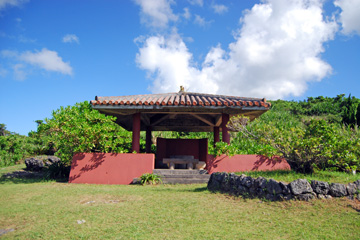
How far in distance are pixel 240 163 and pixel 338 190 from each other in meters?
4.31

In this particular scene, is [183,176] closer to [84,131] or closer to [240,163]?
[240,163]

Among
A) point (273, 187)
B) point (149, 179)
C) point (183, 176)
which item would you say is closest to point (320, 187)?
point (273, 187)

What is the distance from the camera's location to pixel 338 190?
543 centimetres

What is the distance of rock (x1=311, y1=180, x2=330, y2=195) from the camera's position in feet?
18.0

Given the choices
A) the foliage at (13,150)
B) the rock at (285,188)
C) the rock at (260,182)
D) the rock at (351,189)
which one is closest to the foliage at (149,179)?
the rock at (260,182)

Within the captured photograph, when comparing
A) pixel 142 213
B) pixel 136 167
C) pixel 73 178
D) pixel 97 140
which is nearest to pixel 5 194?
pixel 73 178

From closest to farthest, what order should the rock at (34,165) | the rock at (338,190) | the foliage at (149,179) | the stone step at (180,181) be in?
1. the rock at (338,190)
2. the foliage at (149,179)
3. the stone step at (180,181)
4. the rock at (34,165)

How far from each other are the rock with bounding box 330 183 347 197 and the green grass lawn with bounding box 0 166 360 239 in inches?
7.1

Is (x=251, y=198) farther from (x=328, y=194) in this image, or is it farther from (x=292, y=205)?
(x=328, y=194)

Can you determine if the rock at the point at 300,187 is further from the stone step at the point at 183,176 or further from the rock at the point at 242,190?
the stone step at the point at 183,176

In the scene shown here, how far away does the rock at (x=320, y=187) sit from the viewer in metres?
5.48

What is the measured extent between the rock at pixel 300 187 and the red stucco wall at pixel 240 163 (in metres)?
3.96

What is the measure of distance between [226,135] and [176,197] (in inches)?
171

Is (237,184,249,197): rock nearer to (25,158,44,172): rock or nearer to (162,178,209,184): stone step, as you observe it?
(162,178,209,184): stone step
